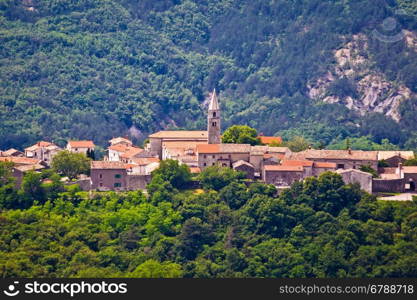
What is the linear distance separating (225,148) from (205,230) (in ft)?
24.8

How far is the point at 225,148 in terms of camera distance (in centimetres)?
11062

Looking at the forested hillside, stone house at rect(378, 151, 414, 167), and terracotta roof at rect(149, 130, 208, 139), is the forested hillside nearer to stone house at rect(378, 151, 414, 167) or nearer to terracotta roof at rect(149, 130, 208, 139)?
terracotta roof at rect(149, 130, 208, 139)

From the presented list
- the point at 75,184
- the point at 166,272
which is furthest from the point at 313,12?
the point at 166,272

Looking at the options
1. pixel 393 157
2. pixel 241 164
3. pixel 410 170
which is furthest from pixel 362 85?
pixel 241 164

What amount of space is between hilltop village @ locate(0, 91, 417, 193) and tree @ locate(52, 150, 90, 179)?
131 centimetres

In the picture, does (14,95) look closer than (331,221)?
No

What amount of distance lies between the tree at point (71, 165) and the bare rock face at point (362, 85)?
2162 inches

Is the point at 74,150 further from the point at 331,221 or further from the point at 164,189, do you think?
the point at 331,221

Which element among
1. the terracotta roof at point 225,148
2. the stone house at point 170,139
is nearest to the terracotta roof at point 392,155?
the terracotta roof at point 225,148

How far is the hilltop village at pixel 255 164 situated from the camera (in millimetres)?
107750

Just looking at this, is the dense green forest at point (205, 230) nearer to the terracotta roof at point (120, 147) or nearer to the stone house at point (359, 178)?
the stone house at point (359, 178)

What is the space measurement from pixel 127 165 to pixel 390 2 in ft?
226

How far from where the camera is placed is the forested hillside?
160 meters

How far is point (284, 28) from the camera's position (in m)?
179
